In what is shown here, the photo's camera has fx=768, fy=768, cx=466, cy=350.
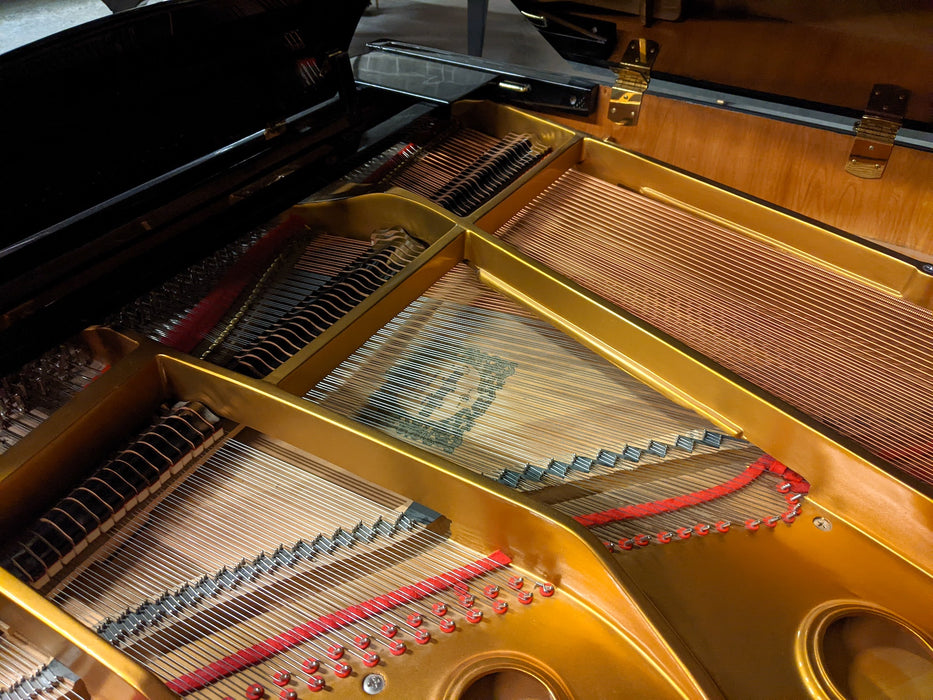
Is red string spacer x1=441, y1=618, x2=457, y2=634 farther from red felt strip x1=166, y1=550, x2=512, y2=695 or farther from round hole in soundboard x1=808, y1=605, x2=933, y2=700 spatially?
round hole in soundboard x1=808, y1=605, x2=933, y2=700

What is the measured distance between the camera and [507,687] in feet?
4.34

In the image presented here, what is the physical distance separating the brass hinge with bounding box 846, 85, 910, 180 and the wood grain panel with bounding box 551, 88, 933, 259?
32mm

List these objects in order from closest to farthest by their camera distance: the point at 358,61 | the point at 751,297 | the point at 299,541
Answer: the point at 299,541, the point at 751,297, the point at 358,61

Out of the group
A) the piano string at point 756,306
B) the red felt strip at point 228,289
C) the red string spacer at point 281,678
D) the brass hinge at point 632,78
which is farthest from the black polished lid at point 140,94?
the red string spacer at point 281,678

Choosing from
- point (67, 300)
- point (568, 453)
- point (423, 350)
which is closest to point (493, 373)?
point (423, 350)

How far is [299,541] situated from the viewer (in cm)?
154

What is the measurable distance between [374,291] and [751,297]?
39.9 inches

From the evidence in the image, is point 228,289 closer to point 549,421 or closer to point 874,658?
point 549,421

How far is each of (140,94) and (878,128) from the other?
2.07 meters

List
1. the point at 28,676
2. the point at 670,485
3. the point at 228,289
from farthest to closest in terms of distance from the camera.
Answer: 1. the point at 228,289
2. the point at 670,485
3. the point at 28,676

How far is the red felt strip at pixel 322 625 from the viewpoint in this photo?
130cm

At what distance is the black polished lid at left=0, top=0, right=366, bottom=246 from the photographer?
154cm

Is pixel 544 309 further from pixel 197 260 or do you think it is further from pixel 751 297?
pixel 197 260

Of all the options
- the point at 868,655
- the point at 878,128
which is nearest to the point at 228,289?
the point at 868,655
